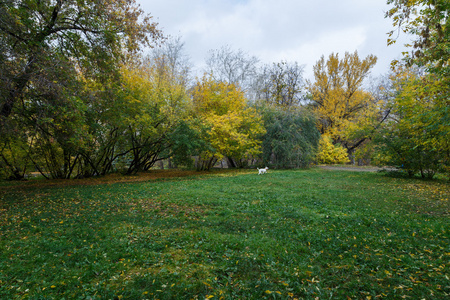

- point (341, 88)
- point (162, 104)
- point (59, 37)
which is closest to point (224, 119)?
point (162, 104)

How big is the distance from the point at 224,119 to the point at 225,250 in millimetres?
12174

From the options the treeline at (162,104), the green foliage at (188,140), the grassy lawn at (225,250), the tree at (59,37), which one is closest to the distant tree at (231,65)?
the treeline at (162,104)

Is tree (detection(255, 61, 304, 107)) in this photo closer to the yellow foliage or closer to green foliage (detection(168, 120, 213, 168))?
the yellow foliage

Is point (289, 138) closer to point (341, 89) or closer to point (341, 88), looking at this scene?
point (341, 89)

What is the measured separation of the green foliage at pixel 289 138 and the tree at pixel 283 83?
7.34m

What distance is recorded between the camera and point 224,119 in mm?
15523

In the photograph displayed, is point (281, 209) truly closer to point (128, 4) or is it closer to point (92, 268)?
point (92, 268)

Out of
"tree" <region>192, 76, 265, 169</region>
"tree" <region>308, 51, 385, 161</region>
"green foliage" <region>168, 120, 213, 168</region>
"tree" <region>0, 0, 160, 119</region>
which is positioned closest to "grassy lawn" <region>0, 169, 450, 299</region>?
"tree" <region>0, 0, 160, 119</region>

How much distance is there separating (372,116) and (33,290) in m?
16.8

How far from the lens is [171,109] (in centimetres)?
1413

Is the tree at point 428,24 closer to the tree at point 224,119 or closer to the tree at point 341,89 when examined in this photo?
the tree at point 224,119

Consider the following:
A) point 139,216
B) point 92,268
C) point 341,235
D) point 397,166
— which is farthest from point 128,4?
point 397,166

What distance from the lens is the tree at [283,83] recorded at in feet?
89.8

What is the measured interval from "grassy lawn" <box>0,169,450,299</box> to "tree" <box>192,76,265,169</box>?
8810 millimetres
